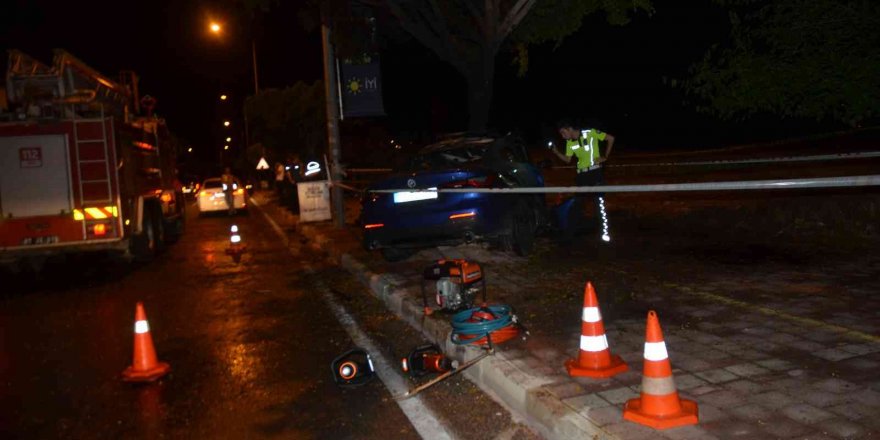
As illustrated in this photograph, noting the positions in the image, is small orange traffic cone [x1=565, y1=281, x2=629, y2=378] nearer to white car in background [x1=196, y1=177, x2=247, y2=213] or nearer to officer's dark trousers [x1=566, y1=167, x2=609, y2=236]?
officer's dark trousers [x1=566, y1=167, x2=609, y2=236]

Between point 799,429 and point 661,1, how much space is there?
14.7 metres

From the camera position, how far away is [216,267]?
1266 cm

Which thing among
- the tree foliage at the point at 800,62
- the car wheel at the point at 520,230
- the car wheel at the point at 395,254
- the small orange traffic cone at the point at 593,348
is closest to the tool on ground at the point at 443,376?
the small orange traffic cone at the point at 593,348

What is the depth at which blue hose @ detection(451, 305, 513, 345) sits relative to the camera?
5.67 m

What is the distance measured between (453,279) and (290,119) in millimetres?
32581

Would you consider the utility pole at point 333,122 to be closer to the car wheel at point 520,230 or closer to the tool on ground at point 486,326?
the car wheel at point 520,230

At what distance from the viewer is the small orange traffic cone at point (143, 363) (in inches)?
236

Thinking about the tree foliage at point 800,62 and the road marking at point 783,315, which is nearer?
the road marking at point 783,315

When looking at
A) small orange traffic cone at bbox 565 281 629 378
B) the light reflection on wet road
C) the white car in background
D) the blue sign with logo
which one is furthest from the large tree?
the white car in background

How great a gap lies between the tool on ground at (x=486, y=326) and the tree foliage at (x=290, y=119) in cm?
3063

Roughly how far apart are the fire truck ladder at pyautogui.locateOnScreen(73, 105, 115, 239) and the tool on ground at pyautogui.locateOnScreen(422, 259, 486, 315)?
7427 millimetres

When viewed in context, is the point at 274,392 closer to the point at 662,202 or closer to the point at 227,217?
the point at 662,202

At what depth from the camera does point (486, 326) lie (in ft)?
18.5

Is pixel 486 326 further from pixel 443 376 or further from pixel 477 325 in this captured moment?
pixel 443 376
